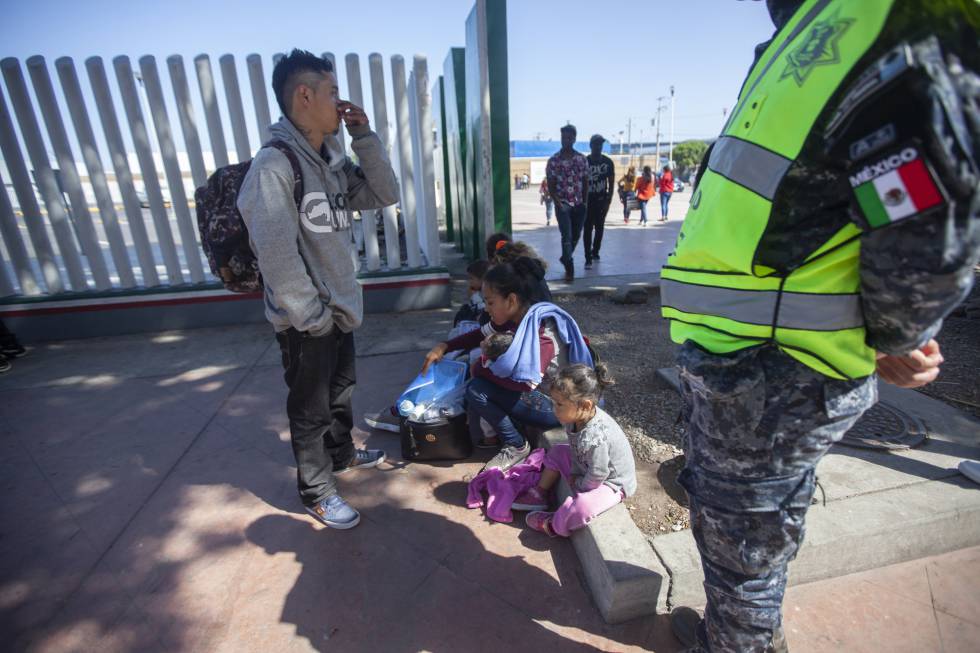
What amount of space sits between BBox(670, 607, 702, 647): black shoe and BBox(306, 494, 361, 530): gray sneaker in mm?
1492

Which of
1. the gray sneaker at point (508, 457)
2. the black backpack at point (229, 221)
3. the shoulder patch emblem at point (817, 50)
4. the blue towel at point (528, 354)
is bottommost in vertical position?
the gray sneaker at point (508, 457)

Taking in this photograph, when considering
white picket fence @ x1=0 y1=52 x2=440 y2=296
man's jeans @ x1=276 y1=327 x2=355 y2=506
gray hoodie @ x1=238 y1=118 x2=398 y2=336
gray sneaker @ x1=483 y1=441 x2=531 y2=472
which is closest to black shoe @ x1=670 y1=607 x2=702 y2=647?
gray sneaker @ x1=483 y1=441 x2=531 y2=472

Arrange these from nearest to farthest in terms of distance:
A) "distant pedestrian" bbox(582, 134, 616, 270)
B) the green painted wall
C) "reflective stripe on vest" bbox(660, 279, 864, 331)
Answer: "reflective stripe on vest" bbox(660, 279, 864, 331)
the green painted wall
"distant pedestrian" bbox(582, 134, 616, 270)

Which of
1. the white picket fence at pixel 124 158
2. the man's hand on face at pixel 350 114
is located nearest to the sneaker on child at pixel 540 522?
the man's hand on face at pixel 350 114

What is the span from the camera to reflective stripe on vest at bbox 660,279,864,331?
1.06 metres

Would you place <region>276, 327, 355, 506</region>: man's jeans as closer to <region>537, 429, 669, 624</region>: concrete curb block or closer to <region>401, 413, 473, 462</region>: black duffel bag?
<region>401, 413, 473, 462</region>: black duffel bag

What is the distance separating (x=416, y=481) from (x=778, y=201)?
2.35m

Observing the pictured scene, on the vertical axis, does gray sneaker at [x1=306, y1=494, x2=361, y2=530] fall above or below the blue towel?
below

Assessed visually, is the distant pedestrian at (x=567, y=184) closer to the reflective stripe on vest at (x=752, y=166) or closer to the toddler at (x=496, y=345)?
the toddler at (x=496, y=345)

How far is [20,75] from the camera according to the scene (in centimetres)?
480

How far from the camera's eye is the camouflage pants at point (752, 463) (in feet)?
3.94

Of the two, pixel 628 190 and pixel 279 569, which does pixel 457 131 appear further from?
pixel 628 190

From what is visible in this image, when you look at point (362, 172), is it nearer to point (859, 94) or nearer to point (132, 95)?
point (859, 94)

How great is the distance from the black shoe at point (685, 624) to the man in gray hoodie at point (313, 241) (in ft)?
4.91
